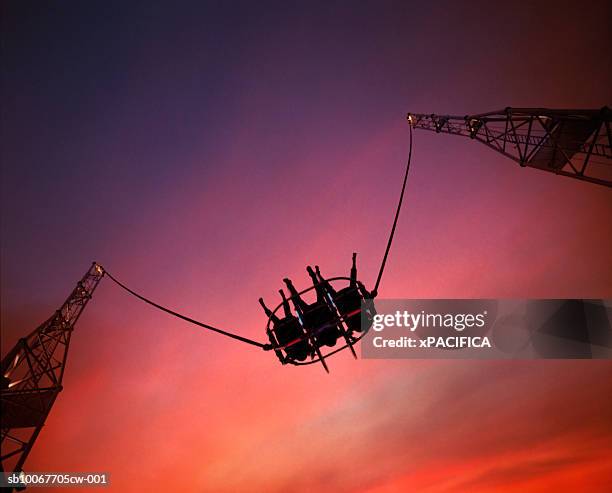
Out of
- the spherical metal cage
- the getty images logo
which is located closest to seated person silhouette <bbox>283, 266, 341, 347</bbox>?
the spherical metal cage

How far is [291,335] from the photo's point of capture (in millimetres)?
8109

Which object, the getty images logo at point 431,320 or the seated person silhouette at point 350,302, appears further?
the getty images logo at point 431,320

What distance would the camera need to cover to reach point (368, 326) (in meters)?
8.37

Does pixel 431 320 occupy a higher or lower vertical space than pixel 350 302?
higher

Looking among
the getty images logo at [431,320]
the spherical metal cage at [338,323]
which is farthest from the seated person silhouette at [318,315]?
the getty images logo at [431,320]

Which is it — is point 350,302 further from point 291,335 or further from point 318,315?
point 291,335

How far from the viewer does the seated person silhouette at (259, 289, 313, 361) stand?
26.6ft

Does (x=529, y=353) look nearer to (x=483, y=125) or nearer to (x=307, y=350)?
(x=483, y=125)

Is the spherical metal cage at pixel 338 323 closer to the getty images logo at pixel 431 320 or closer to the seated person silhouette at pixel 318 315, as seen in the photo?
the seated person silhouette at pixel 318 315

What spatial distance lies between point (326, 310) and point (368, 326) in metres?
1.09

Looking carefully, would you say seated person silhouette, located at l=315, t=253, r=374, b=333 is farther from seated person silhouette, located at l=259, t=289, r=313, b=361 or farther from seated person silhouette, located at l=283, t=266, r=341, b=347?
seated person silhouette, located at l=259, t=289, r=313, b=361

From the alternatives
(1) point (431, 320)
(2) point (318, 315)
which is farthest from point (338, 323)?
(1) point (431, 320)

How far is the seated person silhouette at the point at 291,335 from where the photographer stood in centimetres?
809

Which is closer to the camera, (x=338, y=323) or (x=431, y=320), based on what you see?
(x=338, y=323)
